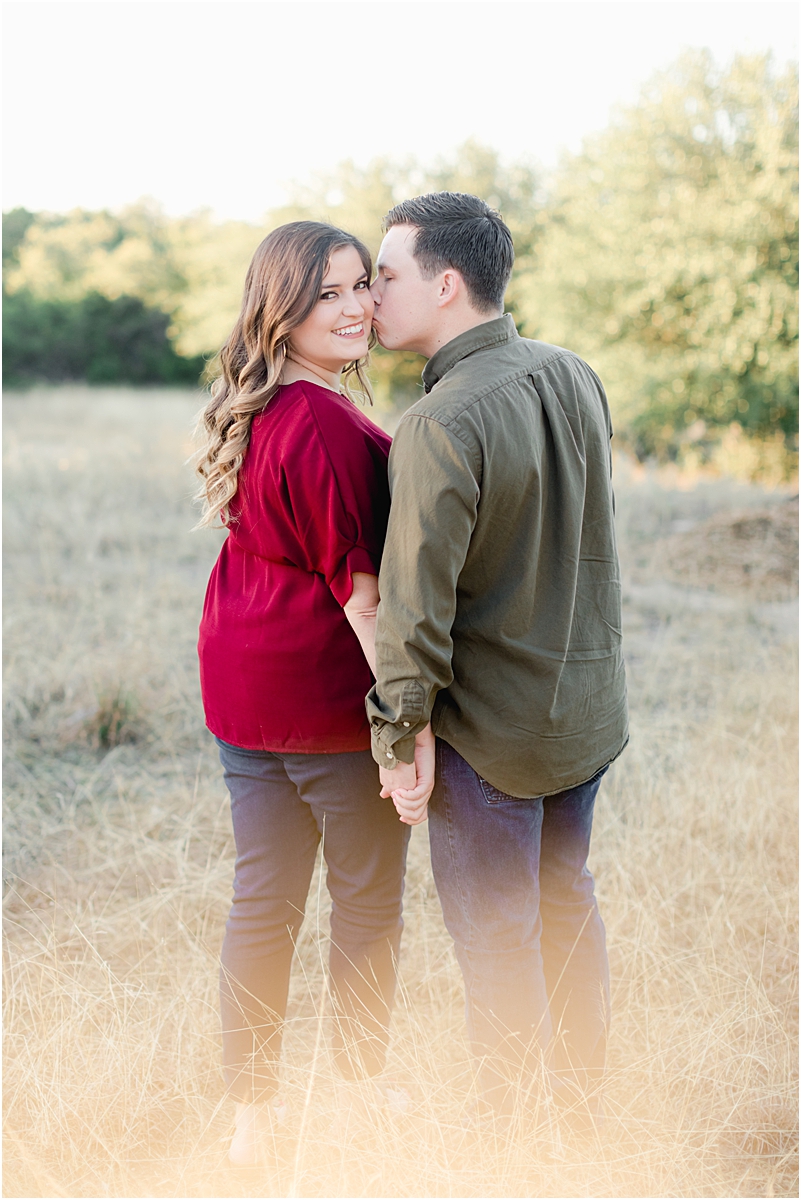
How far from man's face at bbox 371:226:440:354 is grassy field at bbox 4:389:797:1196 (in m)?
1.58

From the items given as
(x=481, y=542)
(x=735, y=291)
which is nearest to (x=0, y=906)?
(x=481, y=542)

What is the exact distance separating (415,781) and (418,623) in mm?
365

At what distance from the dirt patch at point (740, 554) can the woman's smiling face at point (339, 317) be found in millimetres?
5629

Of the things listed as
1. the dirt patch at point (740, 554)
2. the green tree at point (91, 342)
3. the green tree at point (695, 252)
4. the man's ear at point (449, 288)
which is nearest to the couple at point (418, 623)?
the man's ear at point (449, 288)

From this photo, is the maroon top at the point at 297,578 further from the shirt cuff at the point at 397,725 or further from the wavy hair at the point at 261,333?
the shirt cuff at the point at 397,725

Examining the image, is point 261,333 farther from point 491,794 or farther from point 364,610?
point 491,794

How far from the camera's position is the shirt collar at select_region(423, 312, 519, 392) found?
1658mm

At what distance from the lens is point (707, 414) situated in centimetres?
969

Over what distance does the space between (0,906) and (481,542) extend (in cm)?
187

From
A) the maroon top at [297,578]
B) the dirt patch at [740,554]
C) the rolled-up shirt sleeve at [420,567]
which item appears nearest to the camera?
the rolled-up shirt sleeve at [420,567]

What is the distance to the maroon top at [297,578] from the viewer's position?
5.33 ft

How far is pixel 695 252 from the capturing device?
8.17m

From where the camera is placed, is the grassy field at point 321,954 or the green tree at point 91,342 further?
the green tree at point 91,342

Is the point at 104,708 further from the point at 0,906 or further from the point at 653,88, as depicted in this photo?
the point at 653,88
